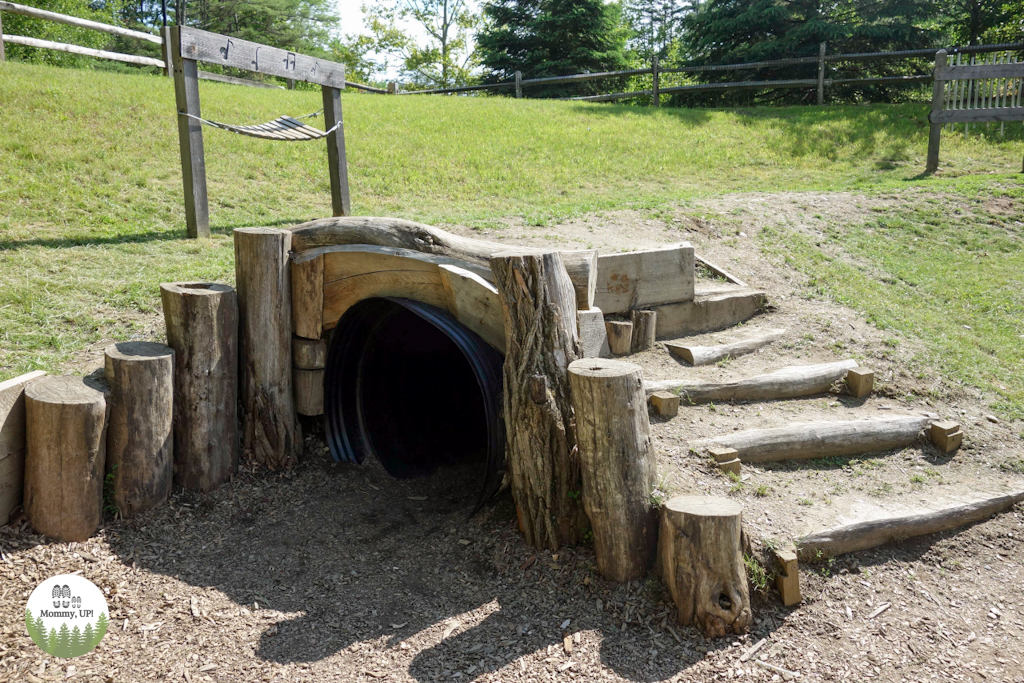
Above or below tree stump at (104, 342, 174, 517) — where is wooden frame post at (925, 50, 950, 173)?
above

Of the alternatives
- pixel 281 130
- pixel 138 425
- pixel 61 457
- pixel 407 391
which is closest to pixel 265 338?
pixel 138 425

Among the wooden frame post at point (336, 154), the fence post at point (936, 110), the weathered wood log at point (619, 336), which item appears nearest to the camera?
the weathered wood log at point (619, 336)

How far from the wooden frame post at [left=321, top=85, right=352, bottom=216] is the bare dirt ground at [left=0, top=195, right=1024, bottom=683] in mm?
3897

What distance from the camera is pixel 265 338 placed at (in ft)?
14.8

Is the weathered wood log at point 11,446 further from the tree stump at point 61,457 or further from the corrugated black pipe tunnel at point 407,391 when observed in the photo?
the corrugated black pipe tunnel at point 407,391

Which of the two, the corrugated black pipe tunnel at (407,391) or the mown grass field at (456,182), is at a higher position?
the mown grass field at (456,182)

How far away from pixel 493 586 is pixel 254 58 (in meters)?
5.71

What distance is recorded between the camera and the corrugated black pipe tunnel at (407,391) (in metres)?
4.21

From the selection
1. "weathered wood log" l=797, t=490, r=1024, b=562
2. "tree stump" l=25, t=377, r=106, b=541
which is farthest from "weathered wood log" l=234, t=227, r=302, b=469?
A: "weathered wood log" l=797, t=490, r=1024, b=562

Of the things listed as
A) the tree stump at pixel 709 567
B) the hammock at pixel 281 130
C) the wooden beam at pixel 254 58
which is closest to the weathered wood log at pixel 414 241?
the tree stump at pixel 709 567

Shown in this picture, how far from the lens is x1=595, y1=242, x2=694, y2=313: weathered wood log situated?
545 cm

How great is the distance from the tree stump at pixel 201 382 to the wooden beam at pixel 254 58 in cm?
342

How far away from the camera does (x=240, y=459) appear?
4.48 meters

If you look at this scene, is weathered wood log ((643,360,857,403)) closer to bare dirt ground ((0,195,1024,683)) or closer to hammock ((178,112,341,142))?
bare dirt ground ((0,195,1024,683))
